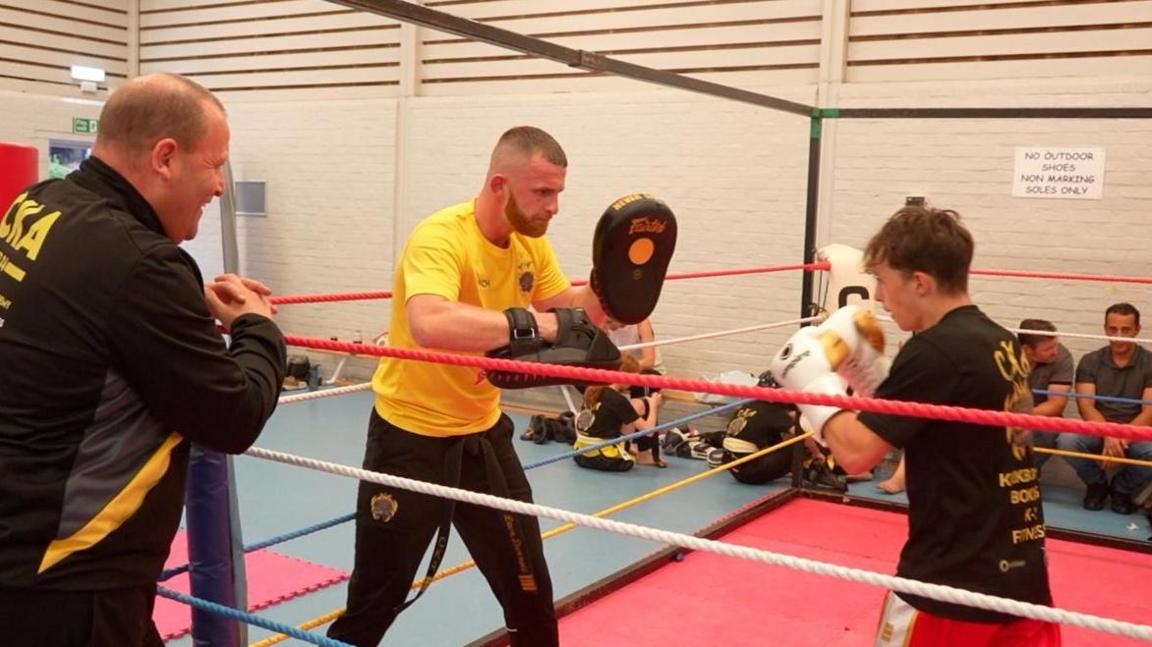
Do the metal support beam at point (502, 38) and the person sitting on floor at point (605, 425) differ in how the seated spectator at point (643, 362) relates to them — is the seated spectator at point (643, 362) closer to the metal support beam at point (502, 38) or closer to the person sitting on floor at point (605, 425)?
the person sitting on floor at point (605, 425)

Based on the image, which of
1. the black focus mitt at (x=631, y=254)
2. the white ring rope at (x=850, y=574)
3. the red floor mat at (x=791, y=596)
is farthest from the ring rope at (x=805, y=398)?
the red floor mat at (x=791, y=596)

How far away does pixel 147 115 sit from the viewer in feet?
3.91

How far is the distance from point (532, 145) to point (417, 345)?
47 cm

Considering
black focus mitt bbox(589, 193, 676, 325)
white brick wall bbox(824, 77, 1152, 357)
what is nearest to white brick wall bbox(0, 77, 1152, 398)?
white brick wall bbox(824, 77, 1152, 357)

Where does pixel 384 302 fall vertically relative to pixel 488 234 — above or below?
below

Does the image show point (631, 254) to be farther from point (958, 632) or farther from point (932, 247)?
point (958, 632)

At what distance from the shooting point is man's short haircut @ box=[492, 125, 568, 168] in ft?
6.94

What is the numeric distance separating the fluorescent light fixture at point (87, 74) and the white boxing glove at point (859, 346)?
29.2 ft

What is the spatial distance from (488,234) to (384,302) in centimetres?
635

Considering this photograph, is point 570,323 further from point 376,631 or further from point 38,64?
point 38,64

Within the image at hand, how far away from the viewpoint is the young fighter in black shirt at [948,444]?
1.60m

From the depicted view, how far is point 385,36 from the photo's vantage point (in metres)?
8.20

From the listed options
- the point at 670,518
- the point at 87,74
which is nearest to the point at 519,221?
the point at 670,518

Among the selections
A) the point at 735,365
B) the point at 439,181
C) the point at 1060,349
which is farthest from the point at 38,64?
the point at 1060,349
